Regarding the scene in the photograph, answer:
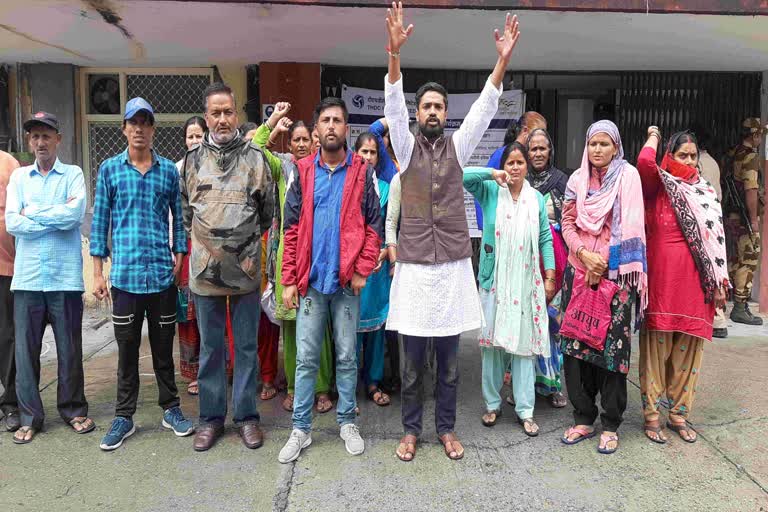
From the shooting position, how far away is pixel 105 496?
275 cm

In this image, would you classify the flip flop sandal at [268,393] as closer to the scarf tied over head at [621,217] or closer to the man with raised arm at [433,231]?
the man with raised arm at [433,231]

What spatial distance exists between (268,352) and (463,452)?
5.24ft

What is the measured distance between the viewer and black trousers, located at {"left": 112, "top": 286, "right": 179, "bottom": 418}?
3238 mm

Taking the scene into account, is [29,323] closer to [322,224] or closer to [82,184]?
[82,184]

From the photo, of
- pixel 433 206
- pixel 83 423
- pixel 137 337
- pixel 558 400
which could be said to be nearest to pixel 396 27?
pixel 433 206

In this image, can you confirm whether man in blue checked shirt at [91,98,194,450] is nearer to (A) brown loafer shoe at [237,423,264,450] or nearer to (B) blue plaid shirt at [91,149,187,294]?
(B) blue plaid shirt at [91,149,187,294]

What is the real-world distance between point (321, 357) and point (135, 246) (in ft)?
4.40

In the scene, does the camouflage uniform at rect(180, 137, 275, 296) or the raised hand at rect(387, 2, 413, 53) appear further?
the camouflage uniform at rect(180, 137, 275, 296)

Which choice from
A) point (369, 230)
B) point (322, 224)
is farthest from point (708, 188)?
point (322, 224)

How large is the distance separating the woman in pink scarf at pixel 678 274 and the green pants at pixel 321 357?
194 centimetres

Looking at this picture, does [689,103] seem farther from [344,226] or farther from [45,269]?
[45,269]

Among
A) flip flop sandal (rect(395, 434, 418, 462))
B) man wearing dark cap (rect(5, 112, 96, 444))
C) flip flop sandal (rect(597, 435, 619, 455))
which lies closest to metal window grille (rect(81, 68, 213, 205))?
man wearing dark cap (rect(5, 112, 96, 444))

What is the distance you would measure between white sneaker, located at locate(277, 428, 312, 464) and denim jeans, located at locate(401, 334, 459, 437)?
22.0 inches

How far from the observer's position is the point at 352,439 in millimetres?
3197
